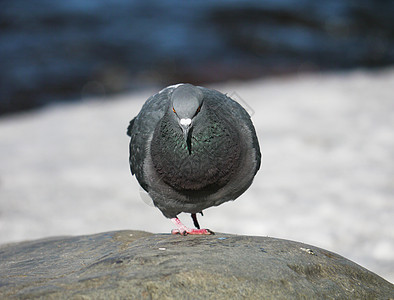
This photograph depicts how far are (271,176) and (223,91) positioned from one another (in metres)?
5.81

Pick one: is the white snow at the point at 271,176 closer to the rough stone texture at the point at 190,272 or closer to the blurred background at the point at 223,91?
the blurred background at the point at 223,91

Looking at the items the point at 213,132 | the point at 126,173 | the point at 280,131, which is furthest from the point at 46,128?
the point at 213,132

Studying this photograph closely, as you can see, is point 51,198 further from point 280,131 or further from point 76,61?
point 76,61

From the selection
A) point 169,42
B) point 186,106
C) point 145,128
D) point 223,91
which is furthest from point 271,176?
point 169,42

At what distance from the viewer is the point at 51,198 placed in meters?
8.66

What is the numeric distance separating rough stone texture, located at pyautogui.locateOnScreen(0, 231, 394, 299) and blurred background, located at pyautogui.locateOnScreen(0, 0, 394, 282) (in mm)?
2574

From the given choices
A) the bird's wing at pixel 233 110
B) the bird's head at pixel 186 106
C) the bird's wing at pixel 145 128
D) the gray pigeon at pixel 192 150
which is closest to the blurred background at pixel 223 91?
the bird's wing at pixel 233 110

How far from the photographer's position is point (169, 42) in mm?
18453

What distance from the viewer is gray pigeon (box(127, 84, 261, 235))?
13.0ft

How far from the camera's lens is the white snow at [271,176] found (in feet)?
24.5

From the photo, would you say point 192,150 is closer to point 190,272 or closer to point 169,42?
point 190,272

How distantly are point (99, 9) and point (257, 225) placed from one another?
15608 mm

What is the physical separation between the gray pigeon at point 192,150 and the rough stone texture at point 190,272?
360 millimetres

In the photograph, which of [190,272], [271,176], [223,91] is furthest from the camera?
[223,91]
